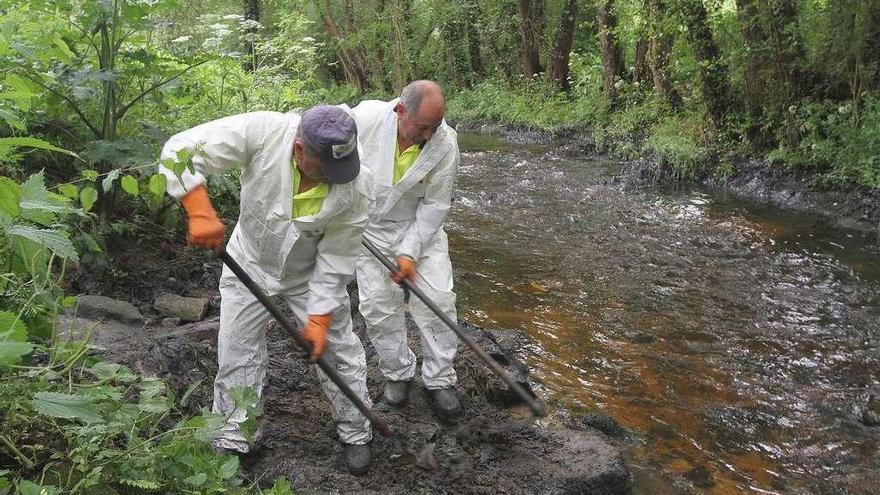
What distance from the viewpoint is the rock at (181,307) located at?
473 centimetres

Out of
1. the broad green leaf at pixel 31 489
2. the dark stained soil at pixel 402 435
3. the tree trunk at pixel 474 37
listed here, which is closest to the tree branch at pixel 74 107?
the dark stained soil at pixel 402 435

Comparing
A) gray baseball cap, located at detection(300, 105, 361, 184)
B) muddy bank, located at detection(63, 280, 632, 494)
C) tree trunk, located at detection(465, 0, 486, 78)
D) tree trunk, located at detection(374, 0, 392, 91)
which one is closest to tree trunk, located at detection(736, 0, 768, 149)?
muddy bank, located at detection(63, 280, 632, 494)

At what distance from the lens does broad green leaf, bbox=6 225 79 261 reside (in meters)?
2.27

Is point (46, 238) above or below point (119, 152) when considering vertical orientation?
above

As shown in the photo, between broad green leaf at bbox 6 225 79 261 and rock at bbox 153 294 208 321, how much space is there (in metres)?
2.33

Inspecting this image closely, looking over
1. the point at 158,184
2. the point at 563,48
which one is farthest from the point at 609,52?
the point at 158,184

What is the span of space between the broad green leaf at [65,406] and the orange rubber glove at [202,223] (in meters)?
0.88

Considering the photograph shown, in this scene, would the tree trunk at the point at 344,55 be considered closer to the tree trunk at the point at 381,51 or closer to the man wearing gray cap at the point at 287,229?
the tree trunk at the point at 381,51

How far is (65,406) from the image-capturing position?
204 centimetres

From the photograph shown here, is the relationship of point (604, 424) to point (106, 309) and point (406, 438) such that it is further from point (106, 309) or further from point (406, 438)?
point (106, 309)

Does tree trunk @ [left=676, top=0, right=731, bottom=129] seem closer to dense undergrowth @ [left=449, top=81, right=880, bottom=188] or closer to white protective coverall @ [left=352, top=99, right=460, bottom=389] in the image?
dense undergrowth @ [left=449, top=81, right=880, bottom=188]

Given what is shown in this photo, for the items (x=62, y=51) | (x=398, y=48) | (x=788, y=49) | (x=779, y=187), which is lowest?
(x=779, y=187)

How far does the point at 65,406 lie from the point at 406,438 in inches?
81.5

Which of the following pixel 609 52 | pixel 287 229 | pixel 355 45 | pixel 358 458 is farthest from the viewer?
pixel 355 45
